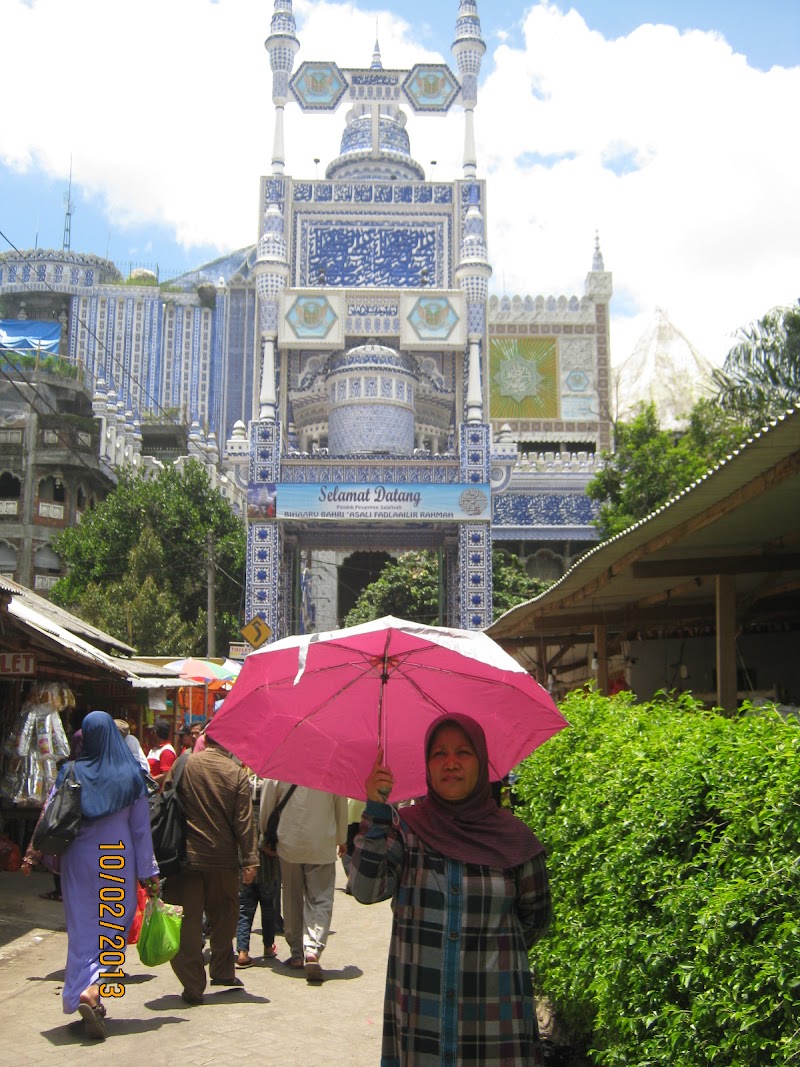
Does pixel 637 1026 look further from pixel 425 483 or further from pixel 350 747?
pixel 425 483

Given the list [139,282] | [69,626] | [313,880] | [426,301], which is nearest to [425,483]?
[426,301]

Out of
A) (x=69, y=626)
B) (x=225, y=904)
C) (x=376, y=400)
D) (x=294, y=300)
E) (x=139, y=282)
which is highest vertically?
(x=139, y=282)

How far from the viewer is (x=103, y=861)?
18.6ft

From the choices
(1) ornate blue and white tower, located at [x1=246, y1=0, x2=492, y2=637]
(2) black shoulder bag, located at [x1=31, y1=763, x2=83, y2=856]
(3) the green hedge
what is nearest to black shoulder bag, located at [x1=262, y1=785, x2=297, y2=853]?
(2) black shoulder bag, located at [x1=31, y1=763, x2=83, y2=856]

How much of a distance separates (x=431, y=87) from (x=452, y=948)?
31.8 meters

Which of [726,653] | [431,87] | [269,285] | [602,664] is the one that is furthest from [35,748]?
[431,87]

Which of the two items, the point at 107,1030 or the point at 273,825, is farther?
the point at 273,825

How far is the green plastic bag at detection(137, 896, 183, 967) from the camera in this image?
574 cm

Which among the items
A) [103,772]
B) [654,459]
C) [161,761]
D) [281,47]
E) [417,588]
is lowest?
[161,761]

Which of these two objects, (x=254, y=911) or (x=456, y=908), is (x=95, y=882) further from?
(x=456, y=908)

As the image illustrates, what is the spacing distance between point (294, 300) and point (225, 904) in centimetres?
2405

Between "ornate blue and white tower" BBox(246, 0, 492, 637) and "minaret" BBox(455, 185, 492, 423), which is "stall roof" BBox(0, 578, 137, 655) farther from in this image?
"minaret" BBox(455, 185, 492, 423)

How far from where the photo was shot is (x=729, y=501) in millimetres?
6375

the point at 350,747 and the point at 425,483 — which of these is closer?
the point at 350,747
